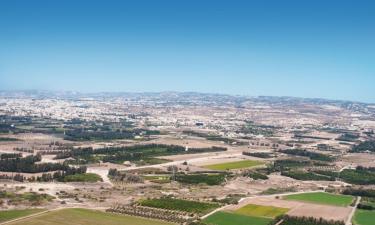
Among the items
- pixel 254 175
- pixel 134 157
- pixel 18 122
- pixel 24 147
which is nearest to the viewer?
pixel 254 175

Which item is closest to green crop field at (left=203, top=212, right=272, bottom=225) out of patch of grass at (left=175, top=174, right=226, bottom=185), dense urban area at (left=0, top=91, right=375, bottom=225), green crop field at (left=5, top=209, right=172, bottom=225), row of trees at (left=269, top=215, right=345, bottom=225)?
dense urban area at (left=0, top=91, right=375, bottom=225)

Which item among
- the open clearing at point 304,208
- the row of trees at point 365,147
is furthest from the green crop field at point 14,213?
the row of trees at point 365,147

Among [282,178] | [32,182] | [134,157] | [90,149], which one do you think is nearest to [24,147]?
[90,149]

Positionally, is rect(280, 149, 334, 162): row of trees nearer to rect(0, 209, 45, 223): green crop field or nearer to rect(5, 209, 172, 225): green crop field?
rect(5, 209, 172, 225): green crop field

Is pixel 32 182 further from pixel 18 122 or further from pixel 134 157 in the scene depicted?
pixel 18 122

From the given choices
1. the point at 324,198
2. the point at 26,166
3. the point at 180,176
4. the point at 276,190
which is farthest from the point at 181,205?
the point at 26,166

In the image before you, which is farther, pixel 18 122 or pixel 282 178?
pixel 18 122

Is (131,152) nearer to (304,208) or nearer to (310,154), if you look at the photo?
(310,154)
